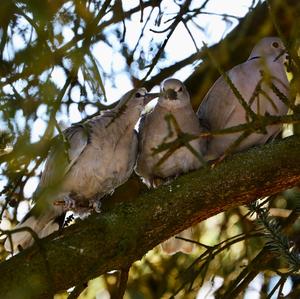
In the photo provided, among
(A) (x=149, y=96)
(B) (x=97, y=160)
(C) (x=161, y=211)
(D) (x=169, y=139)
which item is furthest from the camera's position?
(A) (x=149, y=96)

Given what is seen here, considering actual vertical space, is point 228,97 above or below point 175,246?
above

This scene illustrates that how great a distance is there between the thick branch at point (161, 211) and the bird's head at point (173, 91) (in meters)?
0.72

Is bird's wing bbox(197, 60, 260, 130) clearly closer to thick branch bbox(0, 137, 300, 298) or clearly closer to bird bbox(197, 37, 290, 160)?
bird bbox(197, 37, 290, 160)

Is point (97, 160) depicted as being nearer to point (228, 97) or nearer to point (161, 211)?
point (228, 97)

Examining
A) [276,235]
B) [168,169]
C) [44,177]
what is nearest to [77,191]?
[44,177]

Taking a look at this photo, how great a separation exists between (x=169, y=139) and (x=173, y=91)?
240mm

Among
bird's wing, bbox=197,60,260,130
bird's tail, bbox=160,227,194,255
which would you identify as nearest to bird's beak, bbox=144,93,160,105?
bird's wing, bbox=197,60,260,130

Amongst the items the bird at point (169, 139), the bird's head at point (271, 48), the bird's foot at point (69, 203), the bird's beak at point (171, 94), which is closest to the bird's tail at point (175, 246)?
the bird at point (169, 139)

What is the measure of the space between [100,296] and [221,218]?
0.81 m

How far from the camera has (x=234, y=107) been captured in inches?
155

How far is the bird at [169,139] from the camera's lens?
386cm

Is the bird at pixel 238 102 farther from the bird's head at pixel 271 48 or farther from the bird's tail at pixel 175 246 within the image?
the bird's tail at pixel 175 246

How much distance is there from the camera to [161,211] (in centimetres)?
319

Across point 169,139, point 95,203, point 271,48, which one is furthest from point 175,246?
point 271,48
